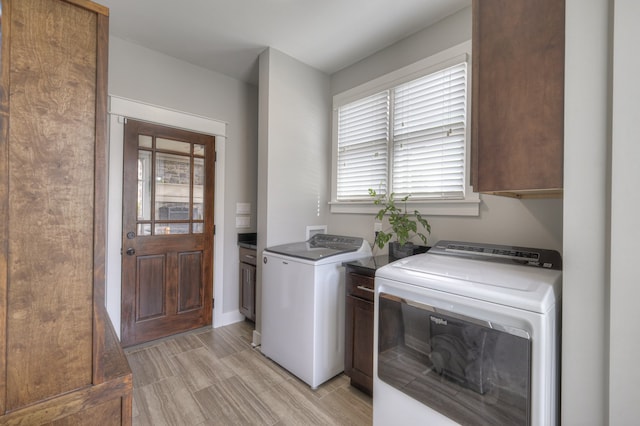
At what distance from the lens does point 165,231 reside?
277 centimetres

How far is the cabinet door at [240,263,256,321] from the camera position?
9.70ft

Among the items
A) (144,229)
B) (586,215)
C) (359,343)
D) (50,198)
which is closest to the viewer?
(50,198)

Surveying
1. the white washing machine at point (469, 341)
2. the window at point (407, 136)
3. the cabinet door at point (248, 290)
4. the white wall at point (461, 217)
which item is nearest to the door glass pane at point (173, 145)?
the cabinet door at point (248, 290)

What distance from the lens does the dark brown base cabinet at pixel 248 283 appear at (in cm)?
296

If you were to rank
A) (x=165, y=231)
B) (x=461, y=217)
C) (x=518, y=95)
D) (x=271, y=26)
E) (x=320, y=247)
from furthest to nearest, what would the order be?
(x=165, y=231) < (x=320, y=247) < (x=271, y=26) < (x=461, y=217) < (x=518, y=95)

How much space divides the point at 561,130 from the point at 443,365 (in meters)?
1.08

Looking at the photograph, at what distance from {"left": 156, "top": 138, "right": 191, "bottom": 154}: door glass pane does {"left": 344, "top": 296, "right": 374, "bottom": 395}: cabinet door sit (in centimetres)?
219

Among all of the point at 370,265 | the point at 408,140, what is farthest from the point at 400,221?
the point at 408,140

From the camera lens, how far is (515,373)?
1068mm

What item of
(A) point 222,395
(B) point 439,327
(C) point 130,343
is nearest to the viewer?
(B) point 439,327

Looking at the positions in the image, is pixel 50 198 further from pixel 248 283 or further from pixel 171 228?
pixel 248 283

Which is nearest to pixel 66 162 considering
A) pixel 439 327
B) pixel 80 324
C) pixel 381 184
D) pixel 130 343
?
pixel 80 324

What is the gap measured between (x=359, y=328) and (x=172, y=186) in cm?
221

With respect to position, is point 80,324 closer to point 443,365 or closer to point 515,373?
point 443,365
